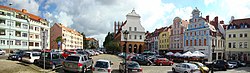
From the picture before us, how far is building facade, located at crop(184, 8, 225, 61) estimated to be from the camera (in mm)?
51188

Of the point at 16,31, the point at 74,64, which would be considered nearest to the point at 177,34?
the point at 16,31

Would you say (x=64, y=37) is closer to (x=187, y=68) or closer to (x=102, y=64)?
(x=187, y=68)

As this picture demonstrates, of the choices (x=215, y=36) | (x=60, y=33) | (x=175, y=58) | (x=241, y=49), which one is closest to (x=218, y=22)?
(x=215, y=36)

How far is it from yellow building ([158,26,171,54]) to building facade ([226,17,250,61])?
21.7 m

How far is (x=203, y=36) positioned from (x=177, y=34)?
462 inches

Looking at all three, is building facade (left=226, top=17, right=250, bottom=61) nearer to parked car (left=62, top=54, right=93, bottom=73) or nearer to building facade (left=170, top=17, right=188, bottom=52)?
building facade (left=170, top=17, right=188, bottom=52)

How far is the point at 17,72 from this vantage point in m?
16.0

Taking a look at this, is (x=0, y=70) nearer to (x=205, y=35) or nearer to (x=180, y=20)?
(x=205, y=35)

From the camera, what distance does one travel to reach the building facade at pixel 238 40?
48.8 m

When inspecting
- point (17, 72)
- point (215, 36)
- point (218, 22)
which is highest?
point (218, 22)

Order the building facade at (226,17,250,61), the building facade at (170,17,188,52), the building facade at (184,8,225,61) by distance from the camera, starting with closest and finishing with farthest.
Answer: the building facade at (226,17,250,61) < the building facade at (184,8,225,61) < the building facade at (170,17,188,52)

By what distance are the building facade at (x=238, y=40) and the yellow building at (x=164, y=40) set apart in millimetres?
21738

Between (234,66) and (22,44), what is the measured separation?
53571mm

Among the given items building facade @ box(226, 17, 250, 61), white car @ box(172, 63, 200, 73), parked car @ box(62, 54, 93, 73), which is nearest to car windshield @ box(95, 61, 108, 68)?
parked car @ box(62, 54, 93, 73)
